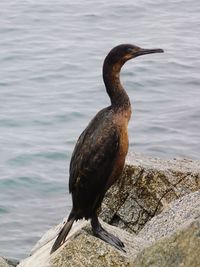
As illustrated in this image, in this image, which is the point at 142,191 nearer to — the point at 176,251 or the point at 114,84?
the point at 114,84

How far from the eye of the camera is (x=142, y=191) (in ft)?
A: 29.9

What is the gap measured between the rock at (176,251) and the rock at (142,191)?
300 cm

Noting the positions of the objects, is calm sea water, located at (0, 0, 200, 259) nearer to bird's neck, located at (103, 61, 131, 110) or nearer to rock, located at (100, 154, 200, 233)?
rock, located at (100, 154, 200, 233)

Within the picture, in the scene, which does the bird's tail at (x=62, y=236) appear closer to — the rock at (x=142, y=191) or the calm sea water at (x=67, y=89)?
the rock at (x=142, y=191)

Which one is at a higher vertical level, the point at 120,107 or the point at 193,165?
the point at 120,107

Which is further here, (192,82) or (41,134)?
(192,82)

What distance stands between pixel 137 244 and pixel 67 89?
40.2 ft

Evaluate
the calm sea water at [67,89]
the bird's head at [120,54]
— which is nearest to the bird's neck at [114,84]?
the bird's head at [120,54]

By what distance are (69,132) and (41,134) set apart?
1.53 ft

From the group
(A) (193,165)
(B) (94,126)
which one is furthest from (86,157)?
(A) (193,165)

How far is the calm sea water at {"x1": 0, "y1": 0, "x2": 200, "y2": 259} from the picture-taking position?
14.5 m

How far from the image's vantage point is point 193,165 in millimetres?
9750

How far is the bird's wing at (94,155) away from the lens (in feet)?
24.7

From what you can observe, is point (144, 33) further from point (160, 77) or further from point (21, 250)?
point (21, 250)
